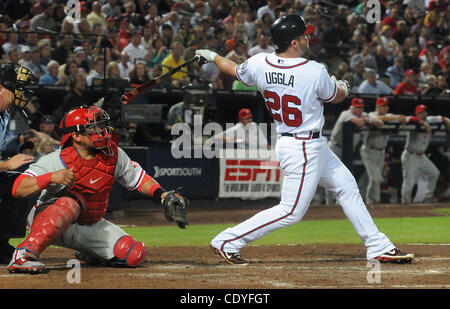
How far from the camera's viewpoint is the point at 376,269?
599cm

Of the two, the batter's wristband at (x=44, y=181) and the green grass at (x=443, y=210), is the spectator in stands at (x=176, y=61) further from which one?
the batter's wristband at (x=44, y=181)

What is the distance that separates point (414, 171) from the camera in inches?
570

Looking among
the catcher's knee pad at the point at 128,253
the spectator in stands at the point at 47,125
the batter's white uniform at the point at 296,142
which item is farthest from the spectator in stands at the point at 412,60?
the catcher's knee pad at the point at 128,253

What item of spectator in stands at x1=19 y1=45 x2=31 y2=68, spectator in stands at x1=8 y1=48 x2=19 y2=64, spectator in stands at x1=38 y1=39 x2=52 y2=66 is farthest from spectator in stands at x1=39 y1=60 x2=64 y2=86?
spectator in stands at x1=8 y1=48 x2=19 y2=64

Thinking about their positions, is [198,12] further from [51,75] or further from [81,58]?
[51,75]

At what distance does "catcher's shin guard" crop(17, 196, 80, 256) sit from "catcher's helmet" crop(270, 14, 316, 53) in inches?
80.9

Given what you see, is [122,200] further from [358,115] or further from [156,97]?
[358,115]

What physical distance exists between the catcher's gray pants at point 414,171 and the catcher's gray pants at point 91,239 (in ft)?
30.6

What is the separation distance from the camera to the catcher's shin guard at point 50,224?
5.76 meters

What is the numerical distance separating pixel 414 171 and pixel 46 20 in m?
7.44

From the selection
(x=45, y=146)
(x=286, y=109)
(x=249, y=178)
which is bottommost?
(x=249, y=178)

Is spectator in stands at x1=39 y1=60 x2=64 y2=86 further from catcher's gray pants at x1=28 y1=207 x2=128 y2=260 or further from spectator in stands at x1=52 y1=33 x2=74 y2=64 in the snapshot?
catcher's gray pants at x1=28 y1=207 x2=128 y2=260

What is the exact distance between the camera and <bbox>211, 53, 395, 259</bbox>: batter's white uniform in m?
6.04

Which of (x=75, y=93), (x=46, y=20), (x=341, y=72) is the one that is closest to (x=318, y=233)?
(x=75, y=93)
